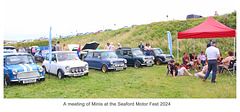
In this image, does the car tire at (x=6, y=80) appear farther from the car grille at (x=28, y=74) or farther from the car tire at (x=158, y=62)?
the car tire at (x=158, y=62)

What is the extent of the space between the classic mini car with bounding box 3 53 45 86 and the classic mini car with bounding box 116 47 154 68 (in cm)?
667

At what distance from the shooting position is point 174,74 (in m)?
8.46

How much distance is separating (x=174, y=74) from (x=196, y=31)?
372cm

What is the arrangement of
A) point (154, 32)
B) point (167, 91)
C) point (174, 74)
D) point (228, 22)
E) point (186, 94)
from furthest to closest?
1. point (154, 32)
2. point (228, 22)
3. point (174, 74)
4. point (167, 91)
5. point (186, 94)

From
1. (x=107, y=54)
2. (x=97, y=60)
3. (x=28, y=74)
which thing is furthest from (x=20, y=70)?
(x=107, y=54)

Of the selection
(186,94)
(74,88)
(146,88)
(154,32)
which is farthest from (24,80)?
(154,32)

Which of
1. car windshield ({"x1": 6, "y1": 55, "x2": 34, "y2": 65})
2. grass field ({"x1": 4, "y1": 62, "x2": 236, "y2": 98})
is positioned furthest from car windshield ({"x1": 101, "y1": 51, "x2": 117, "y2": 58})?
car windshield ({"x1": 6, "y1": 55, "x2": 34, "y2": 65})

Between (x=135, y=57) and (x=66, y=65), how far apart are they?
18.5 feet

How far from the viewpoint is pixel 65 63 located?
8758 mm

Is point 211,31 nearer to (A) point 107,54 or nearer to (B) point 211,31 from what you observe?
(B) point 211,31

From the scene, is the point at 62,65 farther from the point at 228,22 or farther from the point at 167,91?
the point at 228,22

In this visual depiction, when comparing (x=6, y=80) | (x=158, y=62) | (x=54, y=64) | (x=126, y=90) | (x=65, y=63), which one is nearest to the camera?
(x=126, y=90)

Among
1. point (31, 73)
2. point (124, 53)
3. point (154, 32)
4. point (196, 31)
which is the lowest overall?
point (31, 73)

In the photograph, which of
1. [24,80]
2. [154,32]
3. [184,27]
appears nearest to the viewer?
[24,80]
